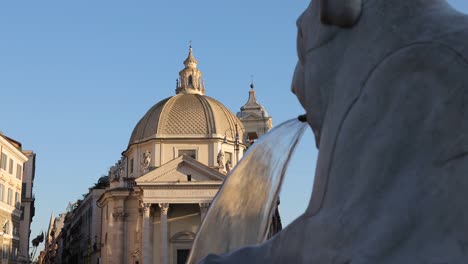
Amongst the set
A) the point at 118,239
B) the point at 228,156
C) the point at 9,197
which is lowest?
the point at 118,239

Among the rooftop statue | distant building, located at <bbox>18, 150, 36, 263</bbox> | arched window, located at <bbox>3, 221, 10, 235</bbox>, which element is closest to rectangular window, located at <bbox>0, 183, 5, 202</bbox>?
arched window, located at <bbox>3, 221, 10, 235</bbox>

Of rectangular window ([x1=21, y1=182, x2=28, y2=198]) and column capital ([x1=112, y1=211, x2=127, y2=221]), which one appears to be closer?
column capital ([x1=112, y1=211, x2=127, y2=221])

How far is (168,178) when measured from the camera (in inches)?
1854

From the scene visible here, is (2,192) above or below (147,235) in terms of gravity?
above

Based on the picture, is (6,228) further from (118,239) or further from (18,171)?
(118,239)

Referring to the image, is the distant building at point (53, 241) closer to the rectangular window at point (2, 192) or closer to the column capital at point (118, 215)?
the column capital at point (118, 215)

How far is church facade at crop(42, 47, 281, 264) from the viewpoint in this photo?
4700 centimetres

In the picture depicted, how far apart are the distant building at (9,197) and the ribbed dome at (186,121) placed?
400 inches

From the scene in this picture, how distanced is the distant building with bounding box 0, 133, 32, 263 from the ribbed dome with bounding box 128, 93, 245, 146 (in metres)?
10.2

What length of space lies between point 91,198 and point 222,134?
943 inches

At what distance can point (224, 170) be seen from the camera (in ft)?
160

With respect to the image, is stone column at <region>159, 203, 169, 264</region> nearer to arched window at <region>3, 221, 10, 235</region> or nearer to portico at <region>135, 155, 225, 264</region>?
portico at <region>135, 155, 225, 264</region>

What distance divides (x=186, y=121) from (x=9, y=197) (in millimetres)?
14687

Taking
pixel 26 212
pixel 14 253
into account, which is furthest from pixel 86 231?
pixel 14 253
